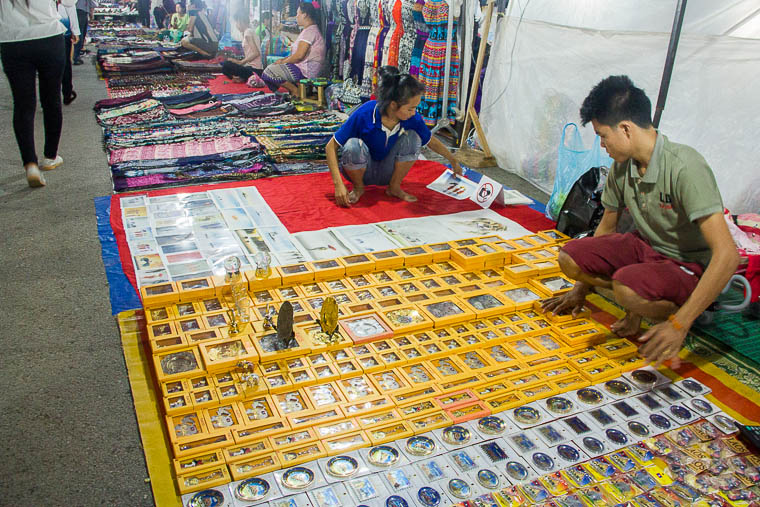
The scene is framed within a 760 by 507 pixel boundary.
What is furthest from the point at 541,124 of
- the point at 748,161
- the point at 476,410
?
the point at 476,410

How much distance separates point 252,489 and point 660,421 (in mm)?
1322

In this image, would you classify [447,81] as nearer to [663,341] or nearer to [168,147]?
[168,147]

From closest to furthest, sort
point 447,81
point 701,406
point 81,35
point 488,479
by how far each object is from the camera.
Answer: point 488,479 → point 701,406 → point 447,81 → point 81,35

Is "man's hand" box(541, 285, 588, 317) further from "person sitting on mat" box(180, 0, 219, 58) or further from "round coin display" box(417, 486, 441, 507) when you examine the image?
"person sitting on mat" box(180, 0, 219, 58)

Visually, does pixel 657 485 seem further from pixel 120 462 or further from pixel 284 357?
pixel 120 462

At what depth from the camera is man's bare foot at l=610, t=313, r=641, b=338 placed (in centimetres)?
235

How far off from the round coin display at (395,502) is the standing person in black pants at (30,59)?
3.53 m

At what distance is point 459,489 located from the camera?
162cm

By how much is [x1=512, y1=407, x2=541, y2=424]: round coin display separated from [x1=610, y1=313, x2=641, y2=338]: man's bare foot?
67 centimetres

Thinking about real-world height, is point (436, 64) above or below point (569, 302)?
above

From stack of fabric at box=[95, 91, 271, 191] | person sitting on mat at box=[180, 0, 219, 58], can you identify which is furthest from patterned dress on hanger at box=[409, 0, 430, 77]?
person sitting on mat at box=[180, 0, 219, 58]

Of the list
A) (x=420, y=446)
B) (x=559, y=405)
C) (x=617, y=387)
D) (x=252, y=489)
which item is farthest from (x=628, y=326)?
(x=252, y=489)

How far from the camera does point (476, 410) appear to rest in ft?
6.32

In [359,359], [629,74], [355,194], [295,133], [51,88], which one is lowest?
[359,359]
